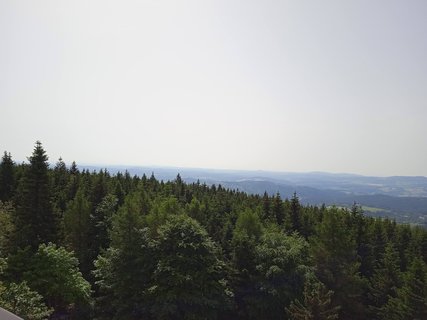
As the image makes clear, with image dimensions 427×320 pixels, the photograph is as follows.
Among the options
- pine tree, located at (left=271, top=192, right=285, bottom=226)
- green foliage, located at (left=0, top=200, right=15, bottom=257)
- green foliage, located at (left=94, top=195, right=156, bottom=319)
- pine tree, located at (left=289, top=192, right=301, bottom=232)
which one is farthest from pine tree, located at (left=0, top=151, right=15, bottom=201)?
pine tree, located at (left=289, top=192, right=301, bottom=232)

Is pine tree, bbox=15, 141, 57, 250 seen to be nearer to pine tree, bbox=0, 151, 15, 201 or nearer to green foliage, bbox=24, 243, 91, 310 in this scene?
green foliage, bbox=24, 243, 91, 310

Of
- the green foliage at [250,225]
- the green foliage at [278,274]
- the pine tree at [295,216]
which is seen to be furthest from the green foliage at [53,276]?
the pine tree at [295,216]

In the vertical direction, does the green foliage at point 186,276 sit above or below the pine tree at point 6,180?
below

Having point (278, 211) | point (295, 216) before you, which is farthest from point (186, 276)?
point (278, 211)

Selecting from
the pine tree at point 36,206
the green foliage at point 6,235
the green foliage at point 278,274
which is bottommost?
the green foliage at point 278,274

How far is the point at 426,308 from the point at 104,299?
30.6 meters

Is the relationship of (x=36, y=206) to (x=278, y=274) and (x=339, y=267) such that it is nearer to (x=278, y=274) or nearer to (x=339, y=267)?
(x=278, y=274)

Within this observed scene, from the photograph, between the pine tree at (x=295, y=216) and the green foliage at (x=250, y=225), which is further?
the pine tree at (x=295, y=216)

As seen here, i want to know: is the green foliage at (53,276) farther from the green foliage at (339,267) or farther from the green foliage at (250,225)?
the green foliage at (339,267)

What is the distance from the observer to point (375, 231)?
5375 centimetres

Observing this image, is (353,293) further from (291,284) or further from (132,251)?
(132,251)

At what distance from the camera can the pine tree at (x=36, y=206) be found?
35500 millimetres

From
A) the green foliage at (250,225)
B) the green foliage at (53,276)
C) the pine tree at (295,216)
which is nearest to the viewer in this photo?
the green foliage at (53,276)

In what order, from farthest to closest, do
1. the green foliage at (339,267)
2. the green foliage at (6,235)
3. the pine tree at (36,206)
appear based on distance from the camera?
the green foliage at (339,267) → the pine tree at (36,206) → the green foliage at (6,235)
